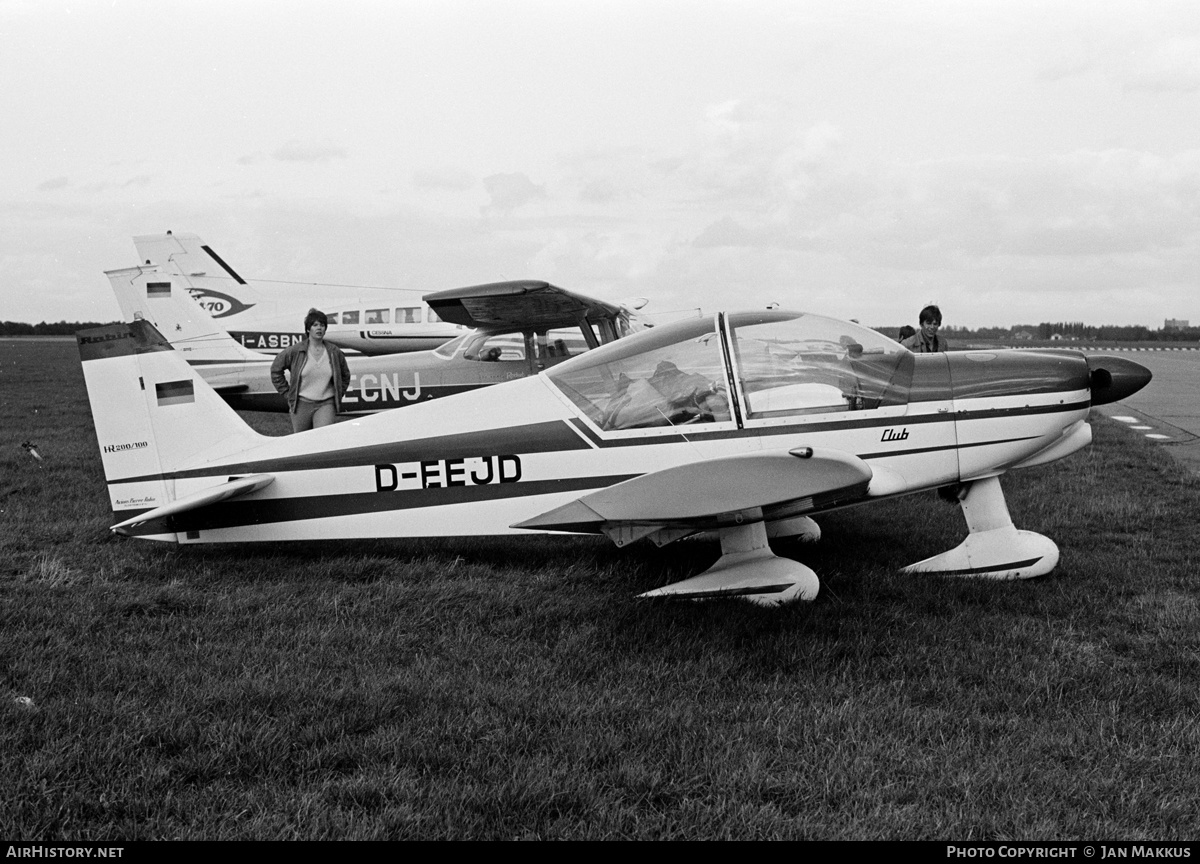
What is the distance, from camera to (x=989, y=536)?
511 cm

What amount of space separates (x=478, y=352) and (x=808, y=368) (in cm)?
645

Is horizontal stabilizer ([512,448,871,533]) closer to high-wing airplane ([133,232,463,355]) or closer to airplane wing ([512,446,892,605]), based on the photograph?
airplane wing ([512,446,892,605])

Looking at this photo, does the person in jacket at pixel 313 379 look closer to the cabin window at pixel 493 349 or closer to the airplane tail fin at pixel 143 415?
the airplane tail fin at pixel 143 415

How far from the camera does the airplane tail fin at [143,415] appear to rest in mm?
5316

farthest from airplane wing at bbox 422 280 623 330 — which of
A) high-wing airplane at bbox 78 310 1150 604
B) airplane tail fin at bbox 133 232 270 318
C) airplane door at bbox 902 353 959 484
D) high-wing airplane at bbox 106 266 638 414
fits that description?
airplane tail fin at bbox 133 232 270 318

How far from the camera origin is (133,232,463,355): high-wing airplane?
647 inches

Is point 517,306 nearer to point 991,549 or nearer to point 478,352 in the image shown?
point 478,352

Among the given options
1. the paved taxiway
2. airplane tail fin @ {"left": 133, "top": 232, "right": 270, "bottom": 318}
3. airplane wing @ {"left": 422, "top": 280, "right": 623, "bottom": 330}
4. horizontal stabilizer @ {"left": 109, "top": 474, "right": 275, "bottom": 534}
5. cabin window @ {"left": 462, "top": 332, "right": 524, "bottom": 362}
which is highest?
airplane tail fin @ {"left": 133, "top": 232, "right": 270, "bottom": 318}

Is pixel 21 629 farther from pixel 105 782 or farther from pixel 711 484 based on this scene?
pixel 711 484

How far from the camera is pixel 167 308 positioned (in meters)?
14.1

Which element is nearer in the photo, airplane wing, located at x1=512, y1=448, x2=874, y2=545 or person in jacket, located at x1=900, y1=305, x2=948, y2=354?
airplane wing, located at x1=512, y1=448, x2=874, y2=545

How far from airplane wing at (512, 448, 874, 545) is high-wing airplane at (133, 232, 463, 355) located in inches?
445

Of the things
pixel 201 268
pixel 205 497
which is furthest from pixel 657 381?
pixel 201 268

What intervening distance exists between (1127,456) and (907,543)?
550 cm
